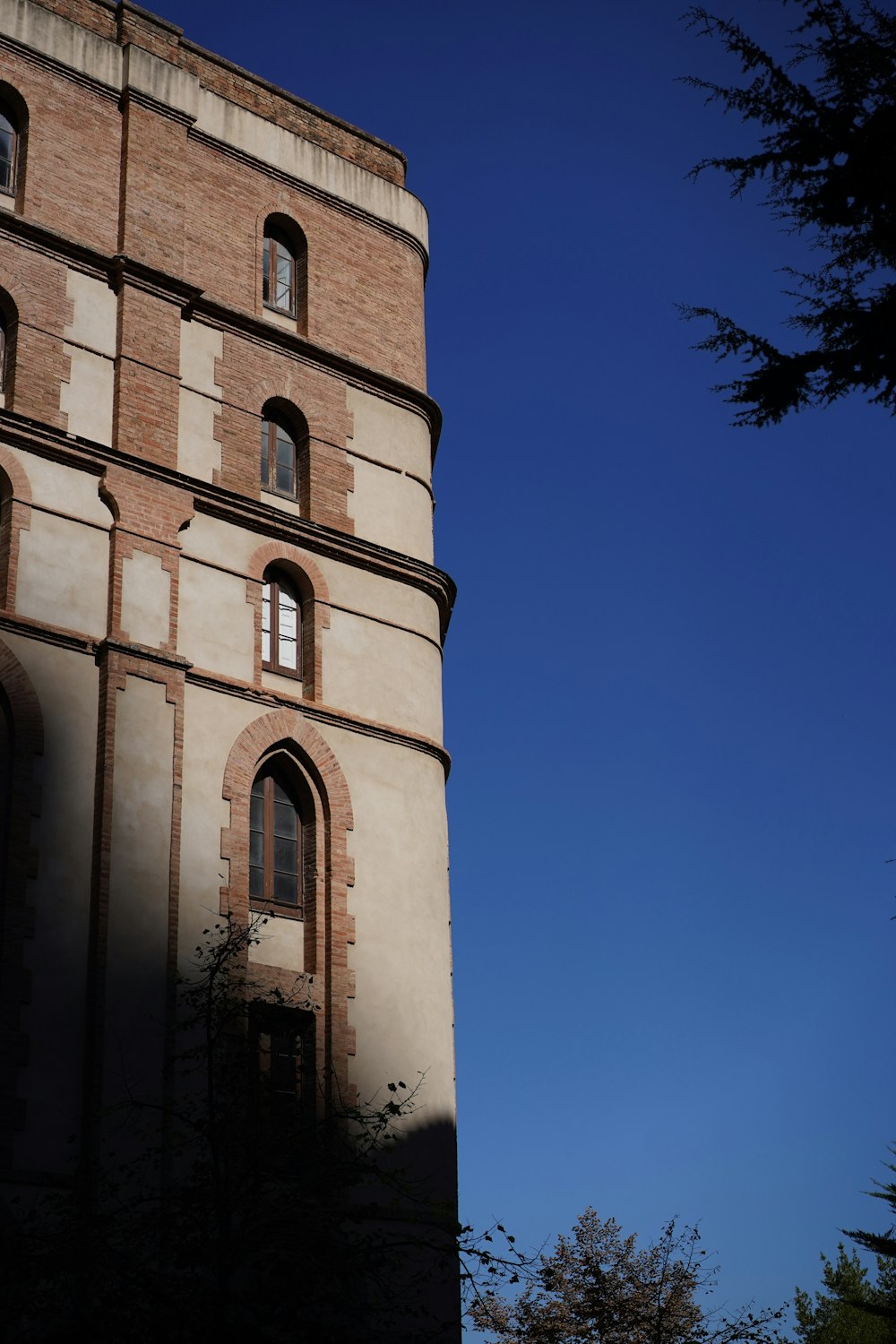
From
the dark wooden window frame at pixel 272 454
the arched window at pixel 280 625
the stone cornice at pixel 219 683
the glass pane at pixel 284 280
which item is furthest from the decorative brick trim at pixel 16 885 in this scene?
the glass pane at pixel 284 280

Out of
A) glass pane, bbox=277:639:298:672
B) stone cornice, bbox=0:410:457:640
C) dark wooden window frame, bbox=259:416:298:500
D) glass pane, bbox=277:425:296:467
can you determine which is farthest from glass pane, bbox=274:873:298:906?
glass pane, bbox=277:425:296:467

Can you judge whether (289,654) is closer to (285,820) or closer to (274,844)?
(285,820)

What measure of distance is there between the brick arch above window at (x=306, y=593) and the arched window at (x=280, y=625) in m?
0.07

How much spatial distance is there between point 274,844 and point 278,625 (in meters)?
3.08

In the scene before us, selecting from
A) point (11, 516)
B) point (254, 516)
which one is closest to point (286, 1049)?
point (254, 516)

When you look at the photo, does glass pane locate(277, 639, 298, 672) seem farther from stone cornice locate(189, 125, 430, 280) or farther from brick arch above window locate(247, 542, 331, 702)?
stone cornice locate(189, 125, 430, 280)

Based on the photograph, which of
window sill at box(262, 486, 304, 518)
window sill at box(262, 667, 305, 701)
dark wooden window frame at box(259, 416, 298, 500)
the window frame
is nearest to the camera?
window sill at box(262, 667, 305, 701)

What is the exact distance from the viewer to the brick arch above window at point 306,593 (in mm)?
23781

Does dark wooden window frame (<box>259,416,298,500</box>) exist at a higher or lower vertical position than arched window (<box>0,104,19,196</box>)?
lower

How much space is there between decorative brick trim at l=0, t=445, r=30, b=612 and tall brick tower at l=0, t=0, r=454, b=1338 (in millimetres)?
30

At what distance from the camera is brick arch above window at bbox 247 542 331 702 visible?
78.0 ft

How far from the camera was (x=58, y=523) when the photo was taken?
22.0 m

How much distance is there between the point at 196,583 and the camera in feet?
75.7

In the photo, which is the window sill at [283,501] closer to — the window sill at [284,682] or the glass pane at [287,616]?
the glass pane at [287,616]
